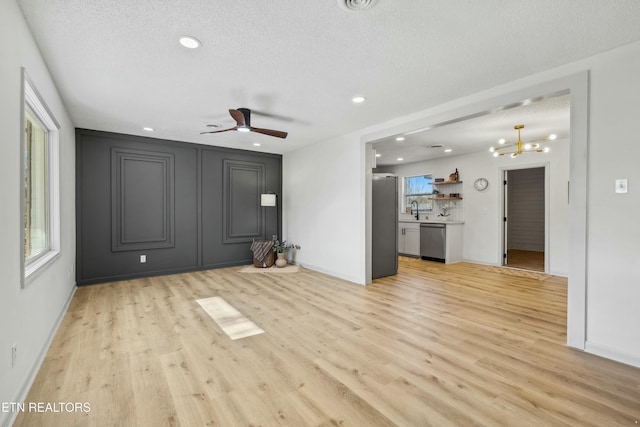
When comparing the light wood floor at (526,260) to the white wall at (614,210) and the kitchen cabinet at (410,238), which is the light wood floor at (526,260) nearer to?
the kitchen cabinet at (410,238)

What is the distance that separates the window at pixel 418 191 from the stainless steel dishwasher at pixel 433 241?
109 centimetres

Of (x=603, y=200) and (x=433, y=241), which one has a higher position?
(x=603, y=200)

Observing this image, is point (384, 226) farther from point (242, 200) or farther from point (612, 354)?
point (612, 354)

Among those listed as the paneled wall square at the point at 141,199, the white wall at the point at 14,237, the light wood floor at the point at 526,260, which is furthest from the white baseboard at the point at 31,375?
the light wood floor at the point at 526,260

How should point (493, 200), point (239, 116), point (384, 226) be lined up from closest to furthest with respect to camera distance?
point (239, 116)
point (384, 226)
point (493, 200)

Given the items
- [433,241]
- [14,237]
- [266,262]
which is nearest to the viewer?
[14,237]

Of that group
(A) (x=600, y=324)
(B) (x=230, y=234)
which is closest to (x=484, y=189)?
(A) (x=600, y=324)

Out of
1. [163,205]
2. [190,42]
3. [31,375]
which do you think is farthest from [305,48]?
[163,205]

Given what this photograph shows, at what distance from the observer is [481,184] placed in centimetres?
671

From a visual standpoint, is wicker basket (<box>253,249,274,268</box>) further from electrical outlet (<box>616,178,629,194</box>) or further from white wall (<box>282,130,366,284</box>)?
electrical outlet (<box>616,178,629,194</box>)

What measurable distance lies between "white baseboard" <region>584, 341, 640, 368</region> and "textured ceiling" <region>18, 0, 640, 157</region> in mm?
2438

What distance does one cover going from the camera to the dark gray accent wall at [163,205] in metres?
4.89

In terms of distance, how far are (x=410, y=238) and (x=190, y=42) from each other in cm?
655

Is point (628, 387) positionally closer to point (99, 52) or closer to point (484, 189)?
point (99, 52)
